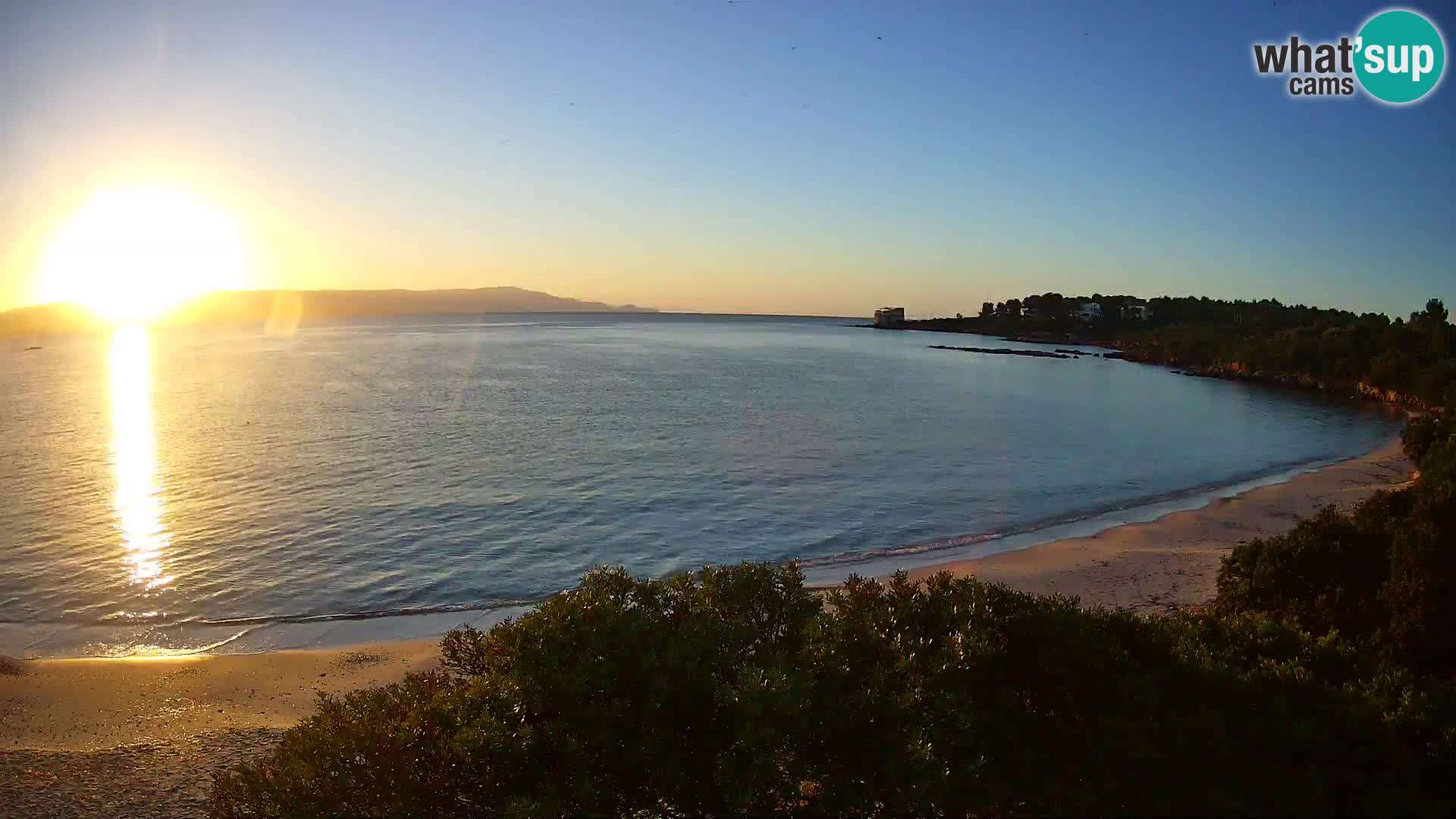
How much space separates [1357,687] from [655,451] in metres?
28.8

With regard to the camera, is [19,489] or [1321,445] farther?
[1321,445]

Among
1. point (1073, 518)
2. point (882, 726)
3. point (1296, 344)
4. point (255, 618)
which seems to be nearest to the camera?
point (882, 726)

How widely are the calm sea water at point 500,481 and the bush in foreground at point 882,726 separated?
9357 mm

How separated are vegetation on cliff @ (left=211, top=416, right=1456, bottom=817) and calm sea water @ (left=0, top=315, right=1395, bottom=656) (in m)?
9.31

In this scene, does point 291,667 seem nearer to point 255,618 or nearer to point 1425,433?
point 255,618

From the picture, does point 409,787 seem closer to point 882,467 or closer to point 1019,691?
point 1019,691

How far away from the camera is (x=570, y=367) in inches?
3263

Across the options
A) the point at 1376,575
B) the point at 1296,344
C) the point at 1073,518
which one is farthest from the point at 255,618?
the point at 1296,344

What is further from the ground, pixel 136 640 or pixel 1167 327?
pixel 1167 327

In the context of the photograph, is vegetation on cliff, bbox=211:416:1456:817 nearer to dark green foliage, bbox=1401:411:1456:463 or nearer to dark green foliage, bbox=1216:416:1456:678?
dark green foliage, bbox=1216:416:1456:678

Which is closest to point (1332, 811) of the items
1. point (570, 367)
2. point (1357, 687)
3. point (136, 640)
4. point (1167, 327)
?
point (1357, 687)

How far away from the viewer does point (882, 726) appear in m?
5.86

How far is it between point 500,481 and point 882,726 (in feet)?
77.7

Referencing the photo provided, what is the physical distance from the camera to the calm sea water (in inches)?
665
